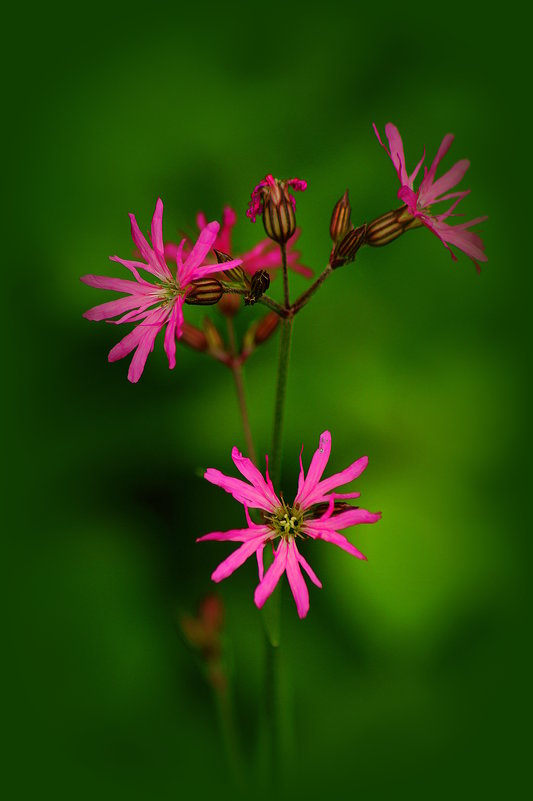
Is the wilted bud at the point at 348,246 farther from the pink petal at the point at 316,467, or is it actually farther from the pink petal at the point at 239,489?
the pink petal at the point at 239,489

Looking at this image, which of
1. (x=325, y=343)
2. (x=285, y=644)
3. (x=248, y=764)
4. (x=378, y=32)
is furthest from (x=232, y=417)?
(x=378, y=32)

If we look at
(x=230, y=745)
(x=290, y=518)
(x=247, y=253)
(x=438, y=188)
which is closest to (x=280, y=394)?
(x=290, y=518)

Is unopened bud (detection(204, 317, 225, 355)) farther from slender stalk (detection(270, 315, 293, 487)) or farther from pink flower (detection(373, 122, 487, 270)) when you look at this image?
pink flower (detection(373, 122, 487, 270))

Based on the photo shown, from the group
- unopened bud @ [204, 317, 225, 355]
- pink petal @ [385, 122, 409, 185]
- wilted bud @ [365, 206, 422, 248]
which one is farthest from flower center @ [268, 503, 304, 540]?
pink petal @ [385, 122, 409, 185]

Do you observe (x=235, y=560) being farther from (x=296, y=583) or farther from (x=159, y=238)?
(x=159, y=238)

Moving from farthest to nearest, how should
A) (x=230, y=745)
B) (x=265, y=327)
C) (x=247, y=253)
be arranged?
(x=230, y=745)
(x=247, y=253)
(x=265, y=327)

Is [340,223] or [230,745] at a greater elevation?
[340,223]

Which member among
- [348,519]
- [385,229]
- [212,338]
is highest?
[385,229]
